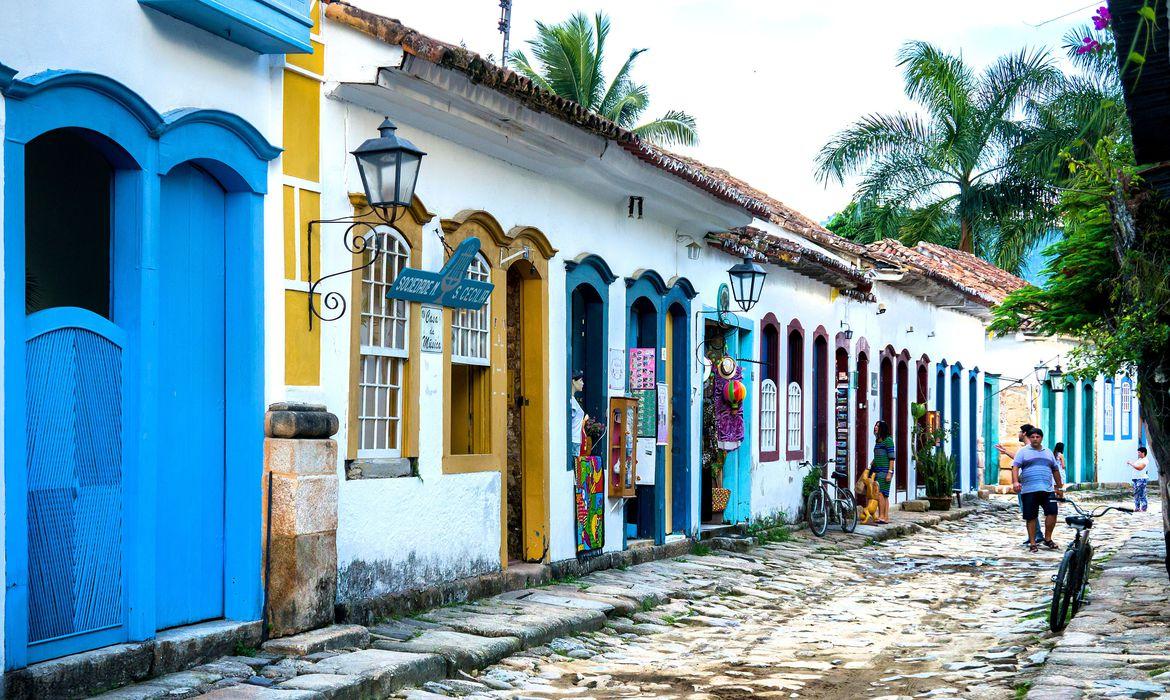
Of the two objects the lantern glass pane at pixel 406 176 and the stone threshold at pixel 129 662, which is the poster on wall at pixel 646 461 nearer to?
the lantern glass pane at pixel 406 176

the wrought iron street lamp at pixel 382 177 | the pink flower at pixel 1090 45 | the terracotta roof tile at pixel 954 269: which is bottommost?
the wrought iron street lamp at pixel 382 177

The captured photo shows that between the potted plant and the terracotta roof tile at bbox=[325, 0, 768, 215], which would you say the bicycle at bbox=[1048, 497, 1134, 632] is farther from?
the potted plant

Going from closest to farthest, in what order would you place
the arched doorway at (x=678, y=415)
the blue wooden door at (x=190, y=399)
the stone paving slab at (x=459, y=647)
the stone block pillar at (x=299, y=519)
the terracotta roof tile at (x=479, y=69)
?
the blue wooden door at (x=190, y=399) < the stone block pillar at (x=299, y=519) < the stone paving slab at (x=459, y=647) < the terracotta roof tile at (x=479, y=69) < the arched doorway at (x=678, y=415)

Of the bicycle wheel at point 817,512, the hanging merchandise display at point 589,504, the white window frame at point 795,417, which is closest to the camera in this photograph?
the hanging merchandise display at point 589,504

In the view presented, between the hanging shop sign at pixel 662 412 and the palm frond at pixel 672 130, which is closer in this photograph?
the hanging shop sign at pixel 662 412

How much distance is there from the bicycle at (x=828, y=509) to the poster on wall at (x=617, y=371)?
593cm

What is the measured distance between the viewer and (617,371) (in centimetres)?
1403

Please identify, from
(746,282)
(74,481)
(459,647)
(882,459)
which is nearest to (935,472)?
(882,459)

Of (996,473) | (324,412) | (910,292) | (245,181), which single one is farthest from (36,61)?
(996,473)

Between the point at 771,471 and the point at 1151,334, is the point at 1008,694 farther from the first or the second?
the point at 771,471

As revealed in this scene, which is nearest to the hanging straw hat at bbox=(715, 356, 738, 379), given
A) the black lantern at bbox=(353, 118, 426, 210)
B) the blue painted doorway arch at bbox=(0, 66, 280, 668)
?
the black lantern at bbox=(353, 118, 426, 210)

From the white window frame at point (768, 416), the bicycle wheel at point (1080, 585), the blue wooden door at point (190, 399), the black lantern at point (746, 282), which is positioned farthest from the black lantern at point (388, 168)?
the white window frame at point (768, 416)

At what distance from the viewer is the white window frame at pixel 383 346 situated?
958 cm

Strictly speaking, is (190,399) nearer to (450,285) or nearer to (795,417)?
(450,285)
